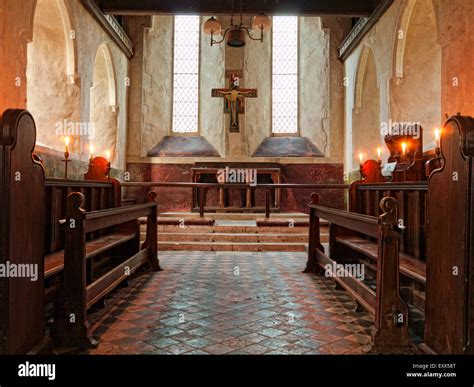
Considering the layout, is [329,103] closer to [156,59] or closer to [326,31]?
[326,31]

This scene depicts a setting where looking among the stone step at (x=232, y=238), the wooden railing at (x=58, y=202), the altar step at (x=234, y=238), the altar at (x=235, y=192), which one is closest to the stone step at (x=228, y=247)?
the altar step at (x=234, y=238)

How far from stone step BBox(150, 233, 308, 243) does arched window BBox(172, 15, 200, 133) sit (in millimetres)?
4746

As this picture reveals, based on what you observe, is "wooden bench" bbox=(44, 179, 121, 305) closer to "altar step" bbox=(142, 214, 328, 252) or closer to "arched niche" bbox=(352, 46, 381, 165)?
"altar step" bbox=(142, 214, 328, 252)

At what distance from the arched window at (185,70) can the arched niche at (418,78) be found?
550 cm

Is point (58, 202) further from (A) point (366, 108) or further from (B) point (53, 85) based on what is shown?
(A) point (366, 108)

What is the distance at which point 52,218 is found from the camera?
331 cm

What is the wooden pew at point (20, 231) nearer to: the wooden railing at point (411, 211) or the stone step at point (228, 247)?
the wooden railing at point (411, 211)

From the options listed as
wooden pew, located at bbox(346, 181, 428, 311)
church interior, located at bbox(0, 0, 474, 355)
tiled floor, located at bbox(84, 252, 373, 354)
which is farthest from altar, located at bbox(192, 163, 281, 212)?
wooden pew, located at bbox(346, 181, 428, 311)

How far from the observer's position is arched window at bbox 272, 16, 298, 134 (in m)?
11.0

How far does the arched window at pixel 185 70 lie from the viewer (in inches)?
430

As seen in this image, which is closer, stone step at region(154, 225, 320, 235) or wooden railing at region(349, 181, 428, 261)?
wooden railing at region(349, 181, 428, 261)

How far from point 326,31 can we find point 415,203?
8209mm

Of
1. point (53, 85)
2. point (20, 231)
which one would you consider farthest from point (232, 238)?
point (20, 231)

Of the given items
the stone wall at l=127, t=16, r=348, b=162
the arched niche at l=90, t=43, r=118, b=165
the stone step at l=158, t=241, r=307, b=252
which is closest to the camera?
the stone step at l=158, t=241, r=307, b=252
